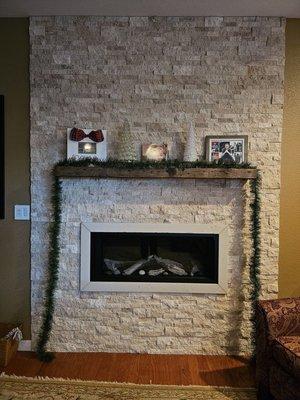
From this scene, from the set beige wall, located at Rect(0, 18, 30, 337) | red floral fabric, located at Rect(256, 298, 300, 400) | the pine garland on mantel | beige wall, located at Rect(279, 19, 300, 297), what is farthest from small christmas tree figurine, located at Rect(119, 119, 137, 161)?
red floral fabric, located at Rect(256, 298, 300, 400)

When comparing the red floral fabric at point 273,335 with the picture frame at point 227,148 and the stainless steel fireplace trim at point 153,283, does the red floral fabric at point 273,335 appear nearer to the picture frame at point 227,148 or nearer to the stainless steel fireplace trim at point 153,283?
the stainless steel fireplace trim at point 153,283

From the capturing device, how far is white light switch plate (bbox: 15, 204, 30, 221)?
116 inches

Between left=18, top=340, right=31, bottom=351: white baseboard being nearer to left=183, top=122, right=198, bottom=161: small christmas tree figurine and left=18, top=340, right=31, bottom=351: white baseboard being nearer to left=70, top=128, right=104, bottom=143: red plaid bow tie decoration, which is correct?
left=70, top=128, right=104, bottom=143: red plaid bow tie decoration

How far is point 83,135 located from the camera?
9.30 ft

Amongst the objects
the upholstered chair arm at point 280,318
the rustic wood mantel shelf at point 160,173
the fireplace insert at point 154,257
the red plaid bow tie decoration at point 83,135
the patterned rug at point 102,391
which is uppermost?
the red plaid bow tie decoration at point 83,135

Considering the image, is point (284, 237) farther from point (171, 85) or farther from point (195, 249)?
point (171, 85)

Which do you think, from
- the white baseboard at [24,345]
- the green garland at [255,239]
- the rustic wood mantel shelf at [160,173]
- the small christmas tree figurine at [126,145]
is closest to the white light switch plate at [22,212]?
the rustic wood mantel shelf at [160,173]

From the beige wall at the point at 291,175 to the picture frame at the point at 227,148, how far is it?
0.35 metres

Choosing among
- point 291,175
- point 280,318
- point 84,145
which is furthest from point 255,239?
point 84,145

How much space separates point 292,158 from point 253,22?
113 centimetres

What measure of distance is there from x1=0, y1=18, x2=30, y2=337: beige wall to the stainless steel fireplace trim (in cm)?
49

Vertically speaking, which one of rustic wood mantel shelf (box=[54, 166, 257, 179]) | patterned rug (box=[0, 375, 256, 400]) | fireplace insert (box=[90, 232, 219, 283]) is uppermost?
rustic wood mantel shelf (box=[54, 166, 257, 179])

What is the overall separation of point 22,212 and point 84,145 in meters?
0.76

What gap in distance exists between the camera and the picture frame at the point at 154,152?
287 cm
